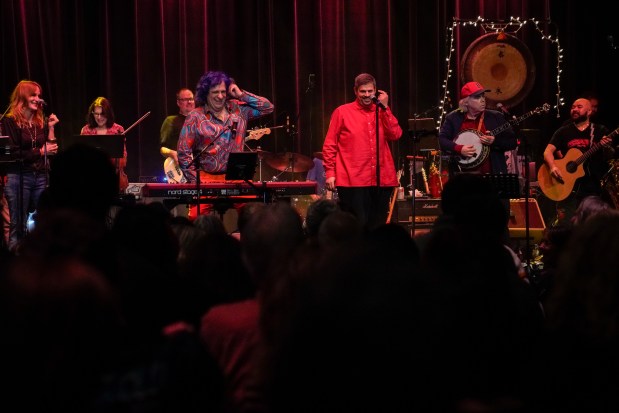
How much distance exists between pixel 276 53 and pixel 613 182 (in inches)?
223

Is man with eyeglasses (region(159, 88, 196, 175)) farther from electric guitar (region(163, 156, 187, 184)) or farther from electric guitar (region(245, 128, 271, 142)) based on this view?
electric guitar (region(245, 128, 271, 142))

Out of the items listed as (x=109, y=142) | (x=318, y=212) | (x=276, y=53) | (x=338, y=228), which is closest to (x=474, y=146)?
(x=109, y=142)

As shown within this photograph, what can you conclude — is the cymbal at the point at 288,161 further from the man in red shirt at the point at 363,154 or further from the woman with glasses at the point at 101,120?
the man in red shirt at the point at 363,154

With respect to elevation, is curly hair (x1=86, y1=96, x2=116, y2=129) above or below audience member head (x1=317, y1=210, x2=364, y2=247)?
above

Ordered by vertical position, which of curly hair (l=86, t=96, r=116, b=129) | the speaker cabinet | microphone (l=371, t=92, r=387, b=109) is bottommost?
the speaker cabinet

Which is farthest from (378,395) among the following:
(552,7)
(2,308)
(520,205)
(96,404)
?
(552,7)

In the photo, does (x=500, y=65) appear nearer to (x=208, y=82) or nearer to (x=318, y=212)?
(x=208, y=82)

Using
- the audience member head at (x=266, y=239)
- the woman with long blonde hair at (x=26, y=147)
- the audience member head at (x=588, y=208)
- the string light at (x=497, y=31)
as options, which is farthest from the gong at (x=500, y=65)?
the audience member head at (x=266, y=239)

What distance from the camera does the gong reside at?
46.9ft

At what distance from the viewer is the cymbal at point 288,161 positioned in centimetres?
1320

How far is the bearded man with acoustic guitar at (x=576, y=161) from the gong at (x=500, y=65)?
2135 mm

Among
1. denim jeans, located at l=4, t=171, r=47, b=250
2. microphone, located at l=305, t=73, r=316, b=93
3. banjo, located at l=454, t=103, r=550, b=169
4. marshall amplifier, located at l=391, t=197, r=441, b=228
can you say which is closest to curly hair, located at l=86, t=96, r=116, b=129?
denim jeans, located at l=4, t=171, r=47, b=250

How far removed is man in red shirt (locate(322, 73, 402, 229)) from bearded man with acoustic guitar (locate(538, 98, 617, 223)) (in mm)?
3199

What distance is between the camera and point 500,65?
47.0ft
